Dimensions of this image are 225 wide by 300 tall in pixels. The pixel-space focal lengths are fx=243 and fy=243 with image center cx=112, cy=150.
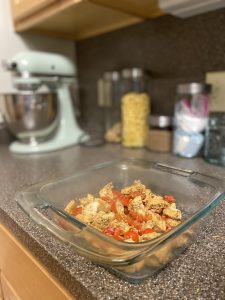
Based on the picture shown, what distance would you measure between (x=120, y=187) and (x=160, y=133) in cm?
34

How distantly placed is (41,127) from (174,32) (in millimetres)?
540

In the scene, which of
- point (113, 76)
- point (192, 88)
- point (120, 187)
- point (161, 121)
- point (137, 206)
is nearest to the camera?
point (137, 206)

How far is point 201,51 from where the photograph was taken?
0.74 meters

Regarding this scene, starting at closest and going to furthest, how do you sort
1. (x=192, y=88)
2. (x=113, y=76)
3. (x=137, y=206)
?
(x=137, y=206)
(x=192, y=88)
(x=113, y=76)

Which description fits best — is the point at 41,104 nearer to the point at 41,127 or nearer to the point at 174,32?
the point at 41,127

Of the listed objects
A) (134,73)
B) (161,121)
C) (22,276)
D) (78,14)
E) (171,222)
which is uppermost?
(78,14)

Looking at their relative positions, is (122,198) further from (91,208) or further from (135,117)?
(135,117)

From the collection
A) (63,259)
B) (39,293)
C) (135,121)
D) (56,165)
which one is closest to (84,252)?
(63,259)

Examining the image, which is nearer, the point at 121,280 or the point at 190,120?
the point at 121,280

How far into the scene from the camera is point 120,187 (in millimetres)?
501

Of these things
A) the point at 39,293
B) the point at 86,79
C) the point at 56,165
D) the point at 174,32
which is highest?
the point at 174,32

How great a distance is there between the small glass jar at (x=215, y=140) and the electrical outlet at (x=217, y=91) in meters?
0.06

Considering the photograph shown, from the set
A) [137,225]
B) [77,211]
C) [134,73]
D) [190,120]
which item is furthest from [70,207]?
[134,73]

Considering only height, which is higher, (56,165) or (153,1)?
(153,1)
